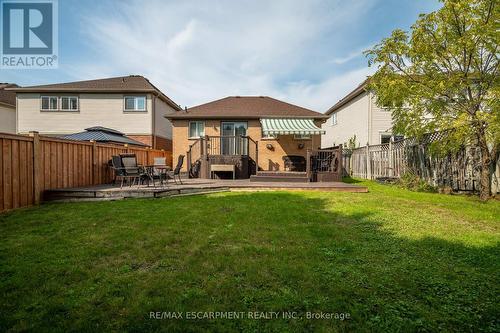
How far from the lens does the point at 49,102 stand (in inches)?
890

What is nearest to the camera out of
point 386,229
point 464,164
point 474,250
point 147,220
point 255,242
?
point 474,250

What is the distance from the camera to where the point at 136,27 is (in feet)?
43.9

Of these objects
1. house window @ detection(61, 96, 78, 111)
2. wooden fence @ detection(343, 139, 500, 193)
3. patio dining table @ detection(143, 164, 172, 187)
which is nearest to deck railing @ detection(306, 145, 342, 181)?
wooden fence @ detection(343, 139, 500, 193)

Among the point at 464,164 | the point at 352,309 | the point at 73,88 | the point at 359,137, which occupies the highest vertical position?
the point at 73,88

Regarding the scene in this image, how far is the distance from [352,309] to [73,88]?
1109 inches

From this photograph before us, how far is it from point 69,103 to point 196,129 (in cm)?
1470

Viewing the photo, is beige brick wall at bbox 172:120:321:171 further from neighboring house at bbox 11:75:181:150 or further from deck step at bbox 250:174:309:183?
neighboring house at bbox 11:75:181:150

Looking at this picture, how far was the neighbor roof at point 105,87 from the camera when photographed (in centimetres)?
2219

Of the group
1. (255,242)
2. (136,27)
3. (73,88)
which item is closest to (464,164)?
(255,242)

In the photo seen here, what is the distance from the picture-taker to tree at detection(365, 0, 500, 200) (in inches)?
336

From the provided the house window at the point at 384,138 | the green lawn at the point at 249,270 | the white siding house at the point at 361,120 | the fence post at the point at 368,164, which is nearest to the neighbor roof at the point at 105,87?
the green lawn at the point at 249,270

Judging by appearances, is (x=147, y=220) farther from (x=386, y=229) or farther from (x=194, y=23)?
(x=194, y=23)

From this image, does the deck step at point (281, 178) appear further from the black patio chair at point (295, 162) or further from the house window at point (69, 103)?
the house window at point (69, 103)

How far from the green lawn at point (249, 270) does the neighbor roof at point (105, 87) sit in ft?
60.7
